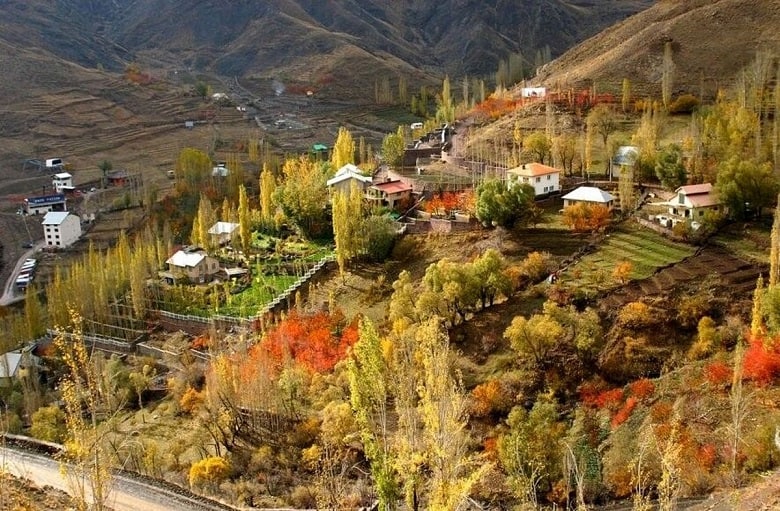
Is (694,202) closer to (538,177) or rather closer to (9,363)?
(538,177)

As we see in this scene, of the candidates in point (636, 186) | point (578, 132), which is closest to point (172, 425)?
point (636, 186)

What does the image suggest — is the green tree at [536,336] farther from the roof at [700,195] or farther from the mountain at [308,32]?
the mountain at [308,32]

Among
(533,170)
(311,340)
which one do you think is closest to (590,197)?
(533,170)

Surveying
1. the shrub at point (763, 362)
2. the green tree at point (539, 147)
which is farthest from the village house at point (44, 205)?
the shrub at point (763, 362)

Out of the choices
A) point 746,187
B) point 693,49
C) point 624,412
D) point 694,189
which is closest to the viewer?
point 624,412

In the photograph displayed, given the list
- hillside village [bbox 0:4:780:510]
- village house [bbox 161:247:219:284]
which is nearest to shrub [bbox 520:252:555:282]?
hillside village [bbox 0:4:780:510]
